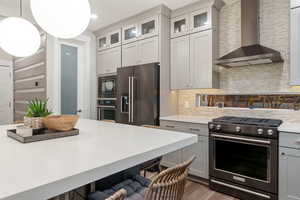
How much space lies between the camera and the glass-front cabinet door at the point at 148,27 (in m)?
3.33

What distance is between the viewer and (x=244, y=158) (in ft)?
7.73

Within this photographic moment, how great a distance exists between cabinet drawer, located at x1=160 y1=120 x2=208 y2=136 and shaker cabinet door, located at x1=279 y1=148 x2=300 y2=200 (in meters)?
0.93

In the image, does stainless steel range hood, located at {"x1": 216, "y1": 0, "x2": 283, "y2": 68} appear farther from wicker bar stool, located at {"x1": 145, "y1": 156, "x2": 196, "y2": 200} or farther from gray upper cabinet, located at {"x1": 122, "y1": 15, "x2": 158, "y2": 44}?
wicker bar stool, located at {"x1": 145, "y1": 156, "x2": 196, "y2": 200}

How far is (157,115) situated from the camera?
10.8ft

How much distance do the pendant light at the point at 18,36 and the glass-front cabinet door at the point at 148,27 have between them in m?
1.94

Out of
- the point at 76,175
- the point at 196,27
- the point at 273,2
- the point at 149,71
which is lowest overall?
the point at 76,175

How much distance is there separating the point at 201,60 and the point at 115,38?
201 cm

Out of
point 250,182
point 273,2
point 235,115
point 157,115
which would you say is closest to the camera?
point 250,182

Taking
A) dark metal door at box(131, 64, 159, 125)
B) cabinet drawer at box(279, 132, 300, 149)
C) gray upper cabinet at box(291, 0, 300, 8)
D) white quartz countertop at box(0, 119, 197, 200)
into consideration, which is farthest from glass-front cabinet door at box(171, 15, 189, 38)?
white quartz countertop at box(0, 119, 197, 200)

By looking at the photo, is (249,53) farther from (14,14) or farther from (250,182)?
(14,14)

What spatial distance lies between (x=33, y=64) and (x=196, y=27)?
3.42 meters

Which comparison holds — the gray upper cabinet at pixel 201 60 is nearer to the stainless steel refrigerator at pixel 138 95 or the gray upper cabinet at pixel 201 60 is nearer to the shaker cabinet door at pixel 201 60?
the shaker cabinet door at pixel 201 60

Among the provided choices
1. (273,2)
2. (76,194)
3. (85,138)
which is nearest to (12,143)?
(85,138)

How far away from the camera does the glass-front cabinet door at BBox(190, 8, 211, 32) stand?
2.98m
